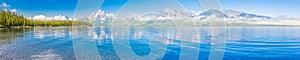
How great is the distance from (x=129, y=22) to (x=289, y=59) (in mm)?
10738

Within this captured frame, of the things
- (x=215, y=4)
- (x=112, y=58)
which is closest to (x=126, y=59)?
(x=112, y=58)

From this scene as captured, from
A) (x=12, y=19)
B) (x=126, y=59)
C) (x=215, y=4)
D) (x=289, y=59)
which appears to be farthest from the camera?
(x=12, y=19)

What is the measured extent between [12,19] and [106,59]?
105890 mm

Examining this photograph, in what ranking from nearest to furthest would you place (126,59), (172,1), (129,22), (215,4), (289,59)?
(215,4), (172,1), (126,59), (129,22), (289,59)

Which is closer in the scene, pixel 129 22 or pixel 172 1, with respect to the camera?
pixel 172 1

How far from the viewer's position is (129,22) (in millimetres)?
18844

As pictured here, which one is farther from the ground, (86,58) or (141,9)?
(141,9)

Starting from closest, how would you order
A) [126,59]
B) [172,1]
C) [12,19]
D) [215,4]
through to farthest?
[215,4], [172,1], [126,59], [12,19]

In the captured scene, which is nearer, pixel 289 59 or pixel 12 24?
pixel 289 59

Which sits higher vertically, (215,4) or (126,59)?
(215,4)

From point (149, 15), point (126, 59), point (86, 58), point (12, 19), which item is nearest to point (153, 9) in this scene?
point (149, 15)

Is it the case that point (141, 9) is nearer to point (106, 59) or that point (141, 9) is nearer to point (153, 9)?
point (153, 9)

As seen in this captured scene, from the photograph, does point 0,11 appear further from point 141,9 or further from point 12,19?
point 141,9

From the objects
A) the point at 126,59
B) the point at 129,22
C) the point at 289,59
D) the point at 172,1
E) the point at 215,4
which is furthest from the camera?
the point at 289,59
